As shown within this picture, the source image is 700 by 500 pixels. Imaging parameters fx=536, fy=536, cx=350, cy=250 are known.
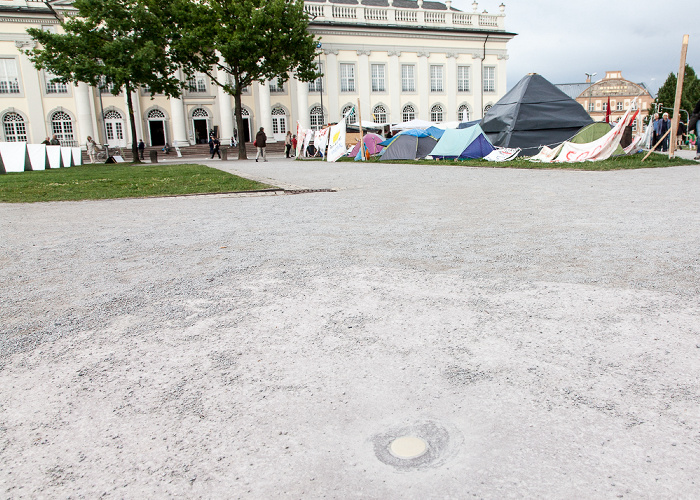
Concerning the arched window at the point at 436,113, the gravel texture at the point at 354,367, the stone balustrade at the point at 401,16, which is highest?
the stone balustrade at the point at 401,16

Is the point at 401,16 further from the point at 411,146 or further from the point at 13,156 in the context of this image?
the point at 13,156

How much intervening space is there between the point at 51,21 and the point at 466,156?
Result: 4118 centimetres

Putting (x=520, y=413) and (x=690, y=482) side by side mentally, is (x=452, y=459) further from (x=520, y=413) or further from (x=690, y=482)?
(x=690, y=482)

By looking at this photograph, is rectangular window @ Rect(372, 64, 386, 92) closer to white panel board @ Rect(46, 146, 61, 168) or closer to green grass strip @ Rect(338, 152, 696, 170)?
white panel board @ Rect(46, 146, 61, 168)

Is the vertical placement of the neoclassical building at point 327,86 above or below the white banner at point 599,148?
above

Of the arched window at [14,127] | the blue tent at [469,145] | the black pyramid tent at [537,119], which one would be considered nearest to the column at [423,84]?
the black pyramid tent at [537,119]

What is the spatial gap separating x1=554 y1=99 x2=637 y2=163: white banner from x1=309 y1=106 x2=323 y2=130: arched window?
38454 millimetres

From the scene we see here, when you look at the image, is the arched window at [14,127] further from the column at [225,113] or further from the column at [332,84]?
the column at [332,84]

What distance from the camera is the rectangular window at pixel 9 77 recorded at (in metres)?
44.7

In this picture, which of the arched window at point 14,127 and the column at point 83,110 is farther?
the column at point 83,110

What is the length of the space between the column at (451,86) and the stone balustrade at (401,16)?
320cm

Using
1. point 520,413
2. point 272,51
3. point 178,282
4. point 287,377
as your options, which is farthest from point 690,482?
point 272,51

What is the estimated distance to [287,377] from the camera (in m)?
2.18

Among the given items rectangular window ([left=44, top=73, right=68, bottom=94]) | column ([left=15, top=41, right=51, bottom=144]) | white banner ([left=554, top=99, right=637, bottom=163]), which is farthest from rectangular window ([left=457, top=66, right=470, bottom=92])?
white banner ([left=554, top=99, right=637, bottom=163])
